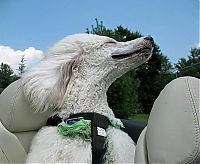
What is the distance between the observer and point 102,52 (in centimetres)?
133

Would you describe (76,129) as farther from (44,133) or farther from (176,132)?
(176,132)

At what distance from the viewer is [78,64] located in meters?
1.33

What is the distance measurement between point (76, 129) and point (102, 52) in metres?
0.33

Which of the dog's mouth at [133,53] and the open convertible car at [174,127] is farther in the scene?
the dog's mouth at [133,53]

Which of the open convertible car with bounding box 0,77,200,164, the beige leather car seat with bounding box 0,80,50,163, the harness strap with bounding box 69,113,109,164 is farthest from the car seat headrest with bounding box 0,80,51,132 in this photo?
the open convertible car with bounding box 0,77,200,164

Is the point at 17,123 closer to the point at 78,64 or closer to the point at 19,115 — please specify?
the point at 19,115

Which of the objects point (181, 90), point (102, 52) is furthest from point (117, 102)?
point (181, 90)

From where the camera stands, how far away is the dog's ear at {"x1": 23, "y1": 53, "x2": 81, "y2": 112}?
1267mm

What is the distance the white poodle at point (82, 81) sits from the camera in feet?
4.08

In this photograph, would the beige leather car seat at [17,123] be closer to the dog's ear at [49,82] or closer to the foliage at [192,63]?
the dog's ear at [49,82]

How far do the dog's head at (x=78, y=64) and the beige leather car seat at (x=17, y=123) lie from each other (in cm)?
5

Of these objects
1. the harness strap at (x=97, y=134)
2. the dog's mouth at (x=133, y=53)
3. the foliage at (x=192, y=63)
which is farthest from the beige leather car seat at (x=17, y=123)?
the foliage at (x=192, y=63)

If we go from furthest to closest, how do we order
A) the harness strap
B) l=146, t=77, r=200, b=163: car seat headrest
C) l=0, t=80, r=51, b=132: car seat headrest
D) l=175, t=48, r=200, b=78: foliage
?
1. l=175, t=48, r=200, b=78: foliage
2. l=0, t=80, r=51, b=132: car seat headrest
3. the harness strap
4. l=146, t=77, r=200, b=163: car seat headrest

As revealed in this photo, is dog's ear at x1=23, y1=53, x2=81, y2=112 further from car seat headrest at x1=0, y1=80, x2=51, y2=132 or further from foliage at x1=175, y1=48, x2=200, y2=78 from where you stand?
foliage at x1=175, y1=48, x2=200, y2=78
